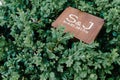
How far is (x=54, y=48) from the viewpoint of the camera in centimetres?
188

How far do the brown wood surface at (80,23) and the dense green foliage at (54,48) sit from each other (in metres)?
0.05

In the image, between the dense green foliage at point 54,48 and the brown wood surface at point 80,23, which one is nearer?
the dense green foliage at point 54,48

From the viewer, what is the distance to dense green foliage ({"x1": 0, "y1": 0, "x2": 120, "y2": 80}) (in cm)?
186

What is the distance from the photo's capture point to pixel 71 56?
1.83 meters

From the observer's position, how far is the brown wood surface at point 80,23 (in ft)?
6.46

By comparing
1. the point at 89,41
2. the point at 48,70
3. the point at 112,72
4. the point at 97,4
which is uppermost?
the point at 97,4

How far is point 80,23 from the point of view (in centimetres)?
205

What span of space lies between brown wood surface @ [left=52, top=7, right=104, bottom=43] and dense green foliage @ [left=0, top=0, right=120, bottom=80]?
5cm

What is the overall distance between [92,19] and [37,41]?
512 millimetres

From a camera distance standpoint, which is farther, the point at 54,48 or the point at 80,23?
the point at 80,23

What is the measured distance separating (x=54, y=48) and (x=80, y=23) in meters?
0.34

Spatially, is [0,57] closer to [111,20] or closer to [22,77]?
[22,77]

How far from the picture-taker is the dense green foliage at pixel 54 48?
1.86 m

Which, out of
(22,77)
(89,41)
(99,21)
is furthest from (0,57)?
(99,21)
